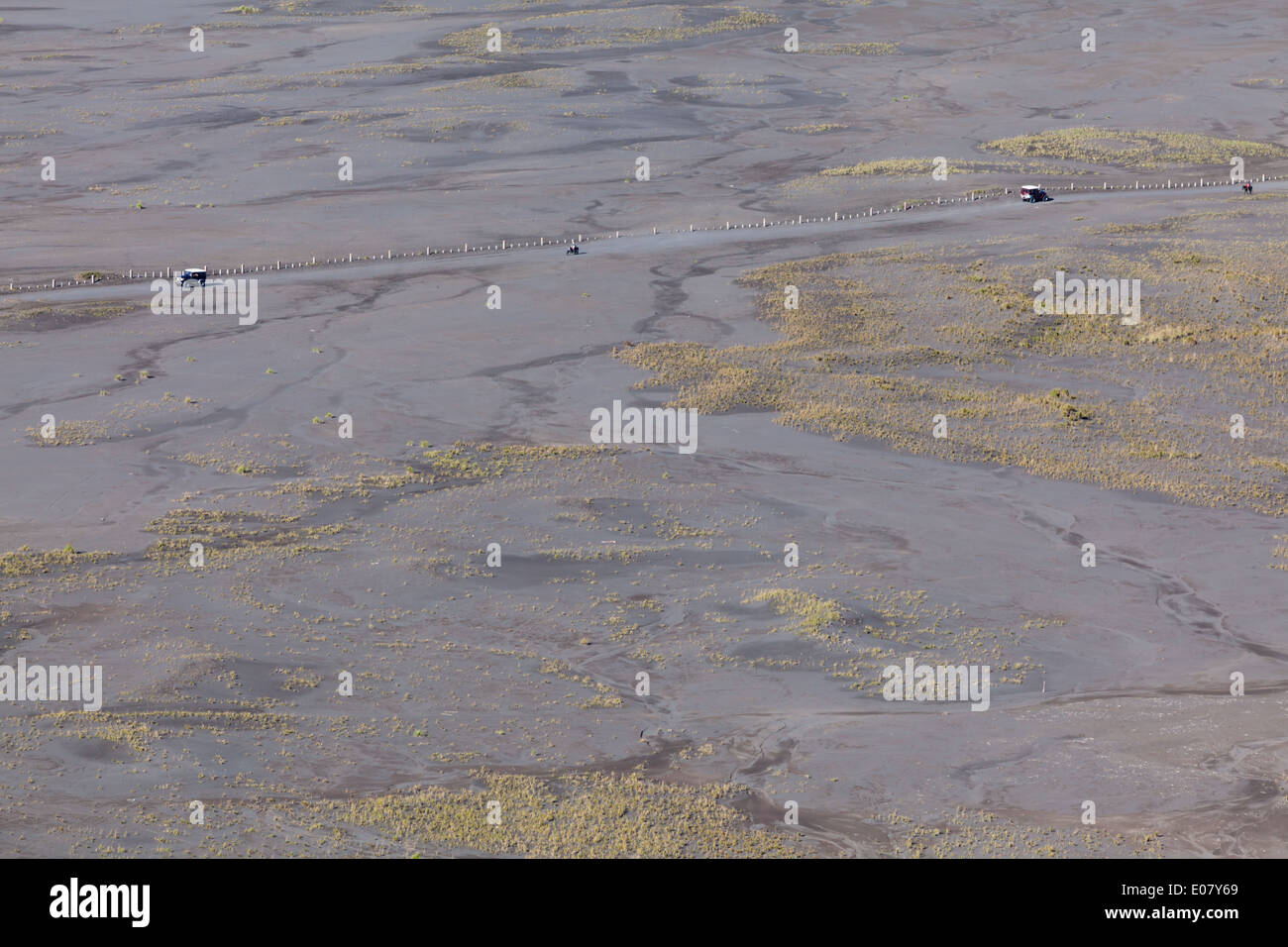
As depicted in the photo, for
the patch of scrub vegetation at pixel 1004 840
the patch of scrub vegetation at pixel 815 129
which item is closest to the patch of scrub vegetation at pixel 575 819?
the patch of scrub vegetation at pixel 1004 840

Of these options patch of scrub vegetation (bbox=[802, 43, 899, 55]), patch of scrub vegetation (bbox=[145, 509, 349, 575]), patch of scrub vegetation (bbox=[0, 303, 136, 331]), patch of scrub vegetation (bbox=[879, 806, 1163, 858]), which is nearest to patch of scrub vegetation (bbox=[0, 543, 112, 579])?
patch of scrub vegetation (bbox=[145, 509, 349, 575])

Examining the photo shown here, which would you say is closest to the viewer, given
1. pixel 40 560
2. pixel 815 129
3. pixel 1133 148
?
pixel 40 560

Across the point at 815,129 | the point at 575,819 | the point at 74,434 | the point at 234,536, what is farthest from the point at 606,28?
the point at 575,819

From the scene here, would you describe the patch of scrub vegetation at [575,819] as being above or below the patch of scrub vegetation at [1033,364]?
below

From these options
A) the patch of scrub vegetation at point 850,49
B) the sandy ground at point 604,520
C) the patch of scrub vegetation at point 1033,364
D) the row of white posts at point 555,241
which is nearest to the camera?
the sandy ground at point 604,520

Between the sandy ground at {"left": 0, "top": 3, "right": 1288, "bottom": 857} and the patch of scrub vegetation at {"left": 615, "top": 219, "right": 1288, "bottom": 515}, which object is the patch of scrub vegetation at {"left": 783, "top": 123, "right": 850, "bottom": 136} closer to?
the sandy ground at {"left": 0, "top": 3, "right": 1288, "bottom": 857}

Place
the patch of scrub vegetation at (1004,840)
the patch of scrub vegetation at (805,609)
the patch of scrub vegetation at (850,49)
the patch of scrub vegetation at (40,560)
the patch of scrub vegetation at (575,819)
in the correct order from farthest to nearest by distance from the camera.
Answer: the patch of scrub vegetation at (850,49) → the patch of scrub vegetation at (40,560) → the patch of scrub vegetation at (805,609) → the patch of scrub vegetation at (575,819) → the patch of scrub vegetation at (1004,840)

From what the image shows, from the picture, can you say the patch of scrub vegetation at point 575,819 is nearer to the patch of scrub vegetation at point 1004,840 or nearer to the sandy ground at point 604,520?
the sandy ground at point 604,520

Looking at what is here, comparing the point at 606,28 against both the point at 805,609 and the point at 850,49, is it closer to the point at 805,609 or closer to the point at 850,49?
the point at 850,49
